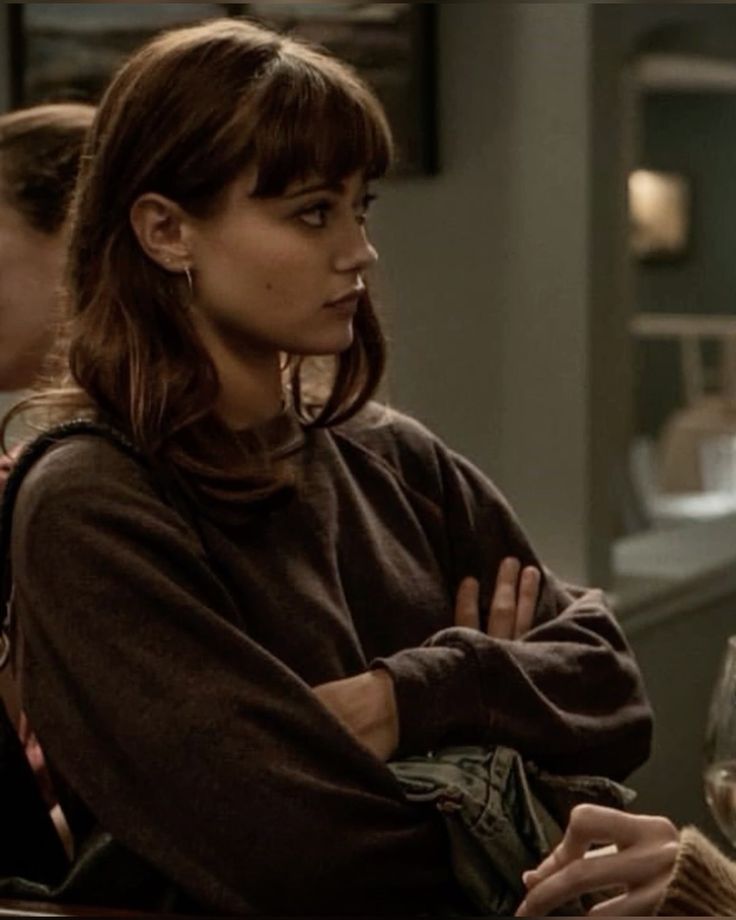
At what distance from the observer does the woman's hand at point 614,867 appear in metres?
1.37

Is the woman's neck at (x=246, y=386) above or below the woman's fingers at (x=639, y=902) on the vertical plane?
above

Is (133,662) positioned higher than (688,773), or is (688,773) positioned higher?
(133,662)

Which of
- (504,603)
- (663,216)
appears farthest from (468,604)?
(663,216)

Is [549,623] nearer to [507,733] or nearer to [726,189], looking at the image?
[507,733]

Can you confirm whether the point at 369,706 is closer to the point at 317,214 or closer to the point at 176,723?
the point at 176,723

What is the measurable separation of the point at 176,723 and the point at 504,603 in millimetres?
382

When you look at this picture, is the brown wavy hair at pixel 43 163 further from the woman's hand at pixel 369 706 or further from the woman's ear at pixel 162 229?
the woman's hand at pixel 369 706

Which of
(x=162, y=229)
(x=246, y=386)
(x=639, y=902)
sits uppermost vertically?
(x=162, y=229)

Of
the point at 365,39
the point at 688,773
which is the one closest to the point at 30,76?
the point at 365,39

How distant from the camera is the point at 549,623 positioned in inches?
65.0

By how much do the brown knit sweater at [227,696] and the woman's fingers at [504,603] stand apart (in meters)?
0.10

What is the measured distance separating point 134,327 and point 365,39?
1828 mm

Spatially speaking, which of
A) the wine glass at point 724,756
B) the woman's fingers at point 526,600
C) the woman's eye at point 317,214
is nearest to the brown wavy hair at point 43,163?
the woman's eye at point 317,214

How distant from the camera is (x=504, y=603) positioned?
1.67 metres
